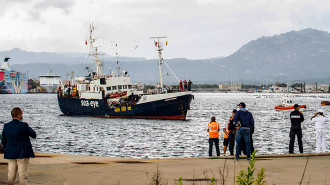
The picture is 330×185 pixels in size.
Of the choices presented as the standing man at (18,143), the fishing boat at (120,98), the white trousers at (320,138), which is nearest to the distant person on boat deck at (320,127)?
the white trousers at (320,138)

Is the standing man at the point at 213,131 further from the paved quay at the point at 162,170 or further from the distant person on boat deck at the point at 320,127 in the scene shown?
the distant person on boat deck at the point at 320,127

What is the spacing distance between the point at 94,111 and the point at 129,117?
5.32 metres

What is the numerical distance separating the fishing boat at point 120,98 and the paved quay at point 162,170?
39.6 meters

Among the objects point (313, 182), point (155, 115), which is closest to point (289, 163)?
point (313, 182)

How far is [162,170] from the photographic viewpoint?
1277 centimetres

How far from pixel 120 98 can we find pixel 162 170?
4632 centimetres

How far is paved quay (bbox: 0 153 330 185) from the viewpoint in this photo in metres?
11.2

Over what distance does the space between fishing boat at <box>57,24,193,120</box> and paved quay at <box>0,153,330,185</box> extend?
130 ft

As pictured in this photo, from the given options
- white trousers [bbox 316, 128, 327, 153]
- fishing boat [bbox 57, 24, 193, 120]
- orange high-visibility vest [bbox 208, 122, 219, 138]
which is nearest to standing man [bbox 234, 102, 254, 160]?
orange high-visibility vest [bbox 208, 122, 219, 138]

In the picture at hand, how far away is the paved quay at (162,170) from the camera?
440 inches

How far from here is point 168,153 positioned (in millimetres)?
27641

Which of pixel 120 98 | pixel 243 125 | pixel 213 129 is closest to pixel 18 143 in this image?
pixel 243 125

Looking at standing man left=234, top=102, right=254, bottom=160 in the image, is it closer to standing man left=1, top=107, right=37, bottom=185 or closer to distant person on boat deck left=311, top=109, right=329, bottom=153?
distant person on boat deck left=311, top=109, right=329, bottom=153

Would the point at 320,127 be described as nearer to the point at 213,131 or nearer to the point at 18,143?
the point at 213,131
